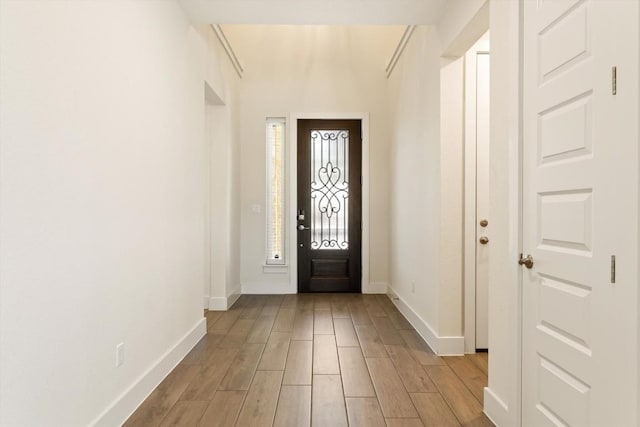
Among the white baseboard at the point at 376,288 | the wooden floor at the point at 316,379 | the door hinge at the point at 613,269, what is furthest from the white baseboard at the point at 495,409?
the white baseboard at the point at 376,288

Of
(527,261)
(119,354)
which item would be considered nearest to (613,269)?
(527,261)

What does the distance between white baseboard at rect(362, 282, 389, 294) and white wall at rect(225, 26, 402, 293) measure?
0.99 meters

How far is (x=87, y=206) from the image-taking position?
1.66 m

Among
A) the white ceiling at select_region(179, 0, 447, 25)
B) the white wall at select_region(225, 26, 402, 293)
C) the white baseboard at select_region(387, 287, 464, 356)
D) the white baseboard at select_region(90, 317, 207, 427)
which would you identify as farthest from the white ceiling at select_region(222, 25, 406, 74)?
the white baseboard at select_region(90, 317, 207, 427)

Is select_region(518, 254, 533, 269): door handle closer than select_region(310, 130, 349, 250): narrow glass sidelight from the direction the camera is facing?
Yes

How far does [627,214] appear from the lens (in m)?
1.15

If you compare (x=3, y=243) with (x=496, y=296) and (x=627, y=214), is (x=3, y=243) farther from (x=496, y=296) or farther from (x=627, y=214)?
(x=496, y=296)

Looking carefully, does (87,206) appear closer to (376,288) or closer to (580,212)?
(580,212)

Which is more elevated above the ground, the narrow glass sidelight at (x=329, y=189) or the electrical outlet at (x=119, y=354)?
the narrow glass sidelight at (x=329, y=189)

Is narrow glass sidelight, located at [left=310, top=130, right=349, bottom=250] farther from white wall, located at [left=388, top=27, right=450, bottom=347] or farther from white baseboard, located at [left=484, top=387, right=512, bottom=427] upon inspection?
white baseboard, located at [left=484, top=387, right=512, bottom=427]

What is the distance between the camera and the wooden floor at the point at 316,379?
2.03 meters

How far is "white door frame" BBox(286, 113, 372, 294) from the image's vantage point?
5.03m

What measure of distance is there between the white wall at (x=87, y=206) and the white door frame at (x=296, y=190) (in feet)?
7.65

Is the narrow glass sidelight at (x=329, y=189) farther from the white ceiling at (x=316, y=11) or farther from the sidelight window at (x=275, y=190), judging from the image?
the white ceiling at (x=316, y=11)
